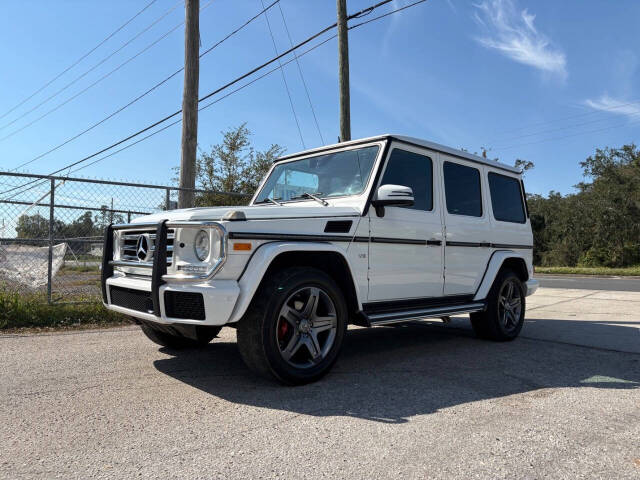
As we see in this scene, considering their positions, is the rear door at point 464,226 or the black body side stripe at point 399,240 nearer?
the black body side stripe at point 399,240

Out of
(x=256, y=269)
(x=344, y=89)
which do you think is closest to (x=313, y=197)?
(x=256, y=269)

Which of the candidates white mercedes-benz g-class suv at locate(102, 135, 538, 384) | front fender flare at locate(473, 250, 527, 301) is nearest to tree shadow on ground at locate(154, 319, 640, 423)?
white mercedes-benz g-class suv at locate(102, 135, 538, 384)

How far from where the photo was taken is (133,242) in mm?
3992

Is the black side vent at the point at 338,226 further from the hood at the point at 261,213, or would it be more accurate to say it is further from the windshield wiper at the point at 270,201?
the windshield wiper at the point at 270,201

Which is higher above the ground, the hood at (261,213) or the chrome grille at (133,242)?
the hood at (261,213)

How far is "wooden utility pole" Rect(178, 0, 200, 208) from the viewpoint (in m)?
8.06

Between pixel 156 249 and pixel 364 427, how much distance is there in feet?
6.18

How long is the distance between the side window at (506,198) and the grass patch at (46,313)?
16.9 ft

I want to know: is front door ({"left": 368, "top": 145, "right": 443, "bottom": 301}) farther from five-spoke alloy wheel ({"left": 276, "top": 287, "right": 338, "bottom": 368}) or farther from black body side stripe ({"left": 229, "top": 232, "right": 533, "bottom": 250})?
five-spoke alloy wheel ({"left": 276, "top": 287, "right": 338, "bottom": 368})

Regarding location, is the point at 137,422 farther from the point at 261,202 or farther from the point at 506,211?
the point at 506,211

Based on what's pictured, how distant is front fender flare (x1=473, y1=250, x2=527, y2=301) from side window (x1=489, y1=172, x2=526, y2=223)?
1.57ft

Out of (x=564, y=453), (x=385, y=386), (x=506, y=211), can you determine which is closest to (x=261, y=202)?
(x=385, y=386)

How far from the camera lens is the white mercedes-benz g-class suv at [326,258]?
3314mm

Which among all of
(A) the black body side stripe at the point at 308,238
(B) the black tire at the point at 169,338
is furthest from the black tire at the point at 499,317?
(B) the black tire at the point at 169,338
